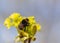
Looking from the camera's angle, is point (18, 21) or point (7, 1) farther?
point (7, 1)

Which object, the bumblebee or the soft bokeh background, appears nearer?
the bumblebee

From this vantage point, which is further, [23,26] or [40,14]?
[40,14]

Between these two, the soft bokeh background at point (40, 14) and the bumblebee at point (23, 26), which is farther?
the soft bokeh background at point (40, 14)

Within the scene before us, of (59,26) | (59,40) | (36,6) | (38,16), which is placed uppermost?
(36,6)

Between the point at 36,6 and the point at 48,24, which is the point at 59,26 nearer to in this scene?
the point at 48,24

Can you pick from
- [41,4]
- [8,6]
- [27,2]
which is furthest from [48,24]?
[8,6]

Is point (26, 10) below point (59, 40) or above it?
above
